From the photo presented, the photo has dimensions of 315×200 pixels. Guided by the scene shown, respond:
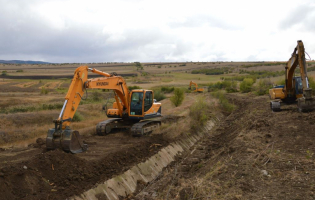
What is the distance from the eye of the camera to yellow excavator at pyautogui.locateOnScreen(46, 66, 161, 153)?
1080 centimetres

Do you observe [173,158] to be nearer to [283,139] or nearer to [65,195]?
[283,139]

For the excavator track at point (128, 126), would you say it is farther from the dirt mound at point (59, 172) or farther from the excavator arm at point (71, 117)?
the excavator arm at point (71, 117)

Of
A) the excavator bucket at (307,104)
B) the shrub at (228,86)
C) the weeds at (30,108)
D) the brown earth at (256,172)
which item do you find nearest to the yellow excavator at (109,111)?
the brown earth at (256,172)

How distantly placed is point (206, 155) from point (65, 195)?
6.58m

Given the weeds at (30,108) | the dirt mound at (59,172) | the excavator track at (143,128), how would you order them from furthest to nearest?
the weeds at (30,108)
the excavator track at (143,128)
the dirt mound at (59,172)

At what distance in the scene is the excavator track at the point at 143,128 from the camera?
15.5m

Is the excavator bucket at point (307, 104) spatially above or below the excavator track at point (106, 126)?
above

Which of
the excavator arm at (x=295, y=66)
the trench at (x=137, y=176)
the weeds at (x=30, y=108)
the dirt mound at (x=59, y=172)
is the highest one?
the excavator arm at (x=295, y=66)

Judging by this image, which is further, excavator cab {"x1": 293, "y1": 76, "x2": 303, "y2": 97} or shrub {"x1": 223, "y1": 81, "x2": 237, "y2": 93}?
shrub {"x1": 223, "y1": 81, "x2": 237, "y2": 93}

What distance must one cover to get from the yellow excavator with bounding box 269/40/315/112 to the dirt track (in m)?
1.83

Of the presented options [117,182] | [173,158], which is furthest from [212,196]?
[173,158]

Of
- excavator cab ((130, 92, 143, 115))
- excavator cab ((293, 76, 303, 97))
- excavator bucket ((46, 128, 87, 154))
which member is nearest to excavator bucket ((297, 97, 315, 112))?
excavator cab ((293, 76, 303, 97))

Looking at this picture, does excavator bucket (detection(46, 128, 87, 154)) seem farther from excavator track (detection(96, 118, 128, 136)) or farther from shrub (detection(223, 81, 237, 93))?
shrub (detection(223, 81, 237, 93))

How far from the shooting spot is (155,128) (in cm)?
1758
